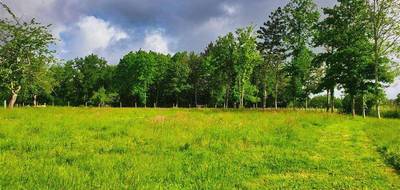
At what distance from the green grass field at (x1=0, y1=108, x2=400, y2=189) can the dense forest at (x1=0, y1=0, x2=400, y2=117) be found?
9.10m

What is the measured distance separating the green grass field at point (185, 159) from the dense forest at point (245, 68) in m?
9.10

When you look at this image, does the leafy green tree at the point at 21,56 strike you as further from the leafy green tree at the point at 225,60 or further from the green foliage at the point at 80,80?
the green foliage at the point at 80,80

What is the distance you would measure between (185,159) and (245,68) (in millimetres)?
70376

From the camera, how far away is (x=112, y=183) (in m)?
10.7

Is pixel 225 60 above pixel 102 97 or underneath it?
above

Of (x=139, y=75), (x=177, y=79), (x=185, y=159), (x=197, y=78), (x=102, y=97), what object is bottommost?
(x=185, y=159)

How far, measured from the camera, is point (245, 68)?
3319 inches

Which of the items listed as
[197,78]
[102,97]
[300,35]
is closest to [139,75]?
[102,97]

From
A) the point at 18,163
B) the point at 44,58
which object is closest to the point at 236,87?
the point at 44,58

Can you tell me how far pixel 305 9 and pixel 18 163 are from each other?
66724mm

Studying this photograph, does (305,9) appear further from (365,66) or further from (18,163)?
(18,163)

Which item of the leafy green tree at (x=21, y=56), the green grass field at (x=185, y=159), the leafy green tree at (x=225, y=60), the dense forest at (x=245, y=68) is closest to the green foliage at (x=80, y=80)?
the dense forest at (x=245, y=68)

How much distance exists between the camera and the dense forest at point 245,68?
169 ft

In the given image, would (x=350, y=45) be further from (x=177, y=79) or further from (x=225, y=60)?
(x=177, y=79)
